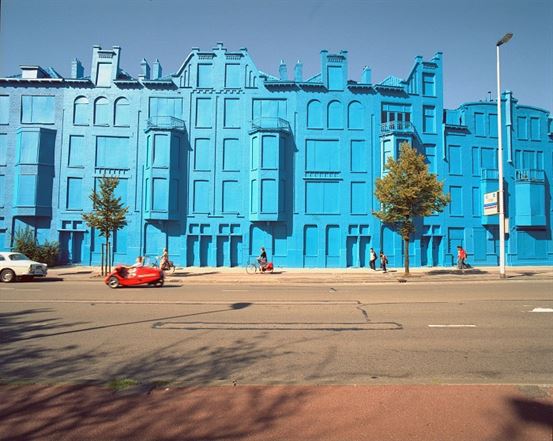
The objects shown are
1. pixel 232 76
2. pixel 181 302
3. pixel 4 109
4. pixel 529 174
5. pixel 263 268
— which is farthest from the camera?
pixel 529 174

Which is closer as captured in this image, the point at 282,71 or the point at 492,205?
the point at 492,205

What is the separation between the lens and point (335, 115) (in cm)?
2805

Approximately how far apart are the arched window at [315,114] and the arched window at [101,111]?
49.0 ft

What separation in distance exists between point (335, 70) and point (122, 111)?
16238 mm

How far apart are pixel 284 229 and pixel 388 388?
22526 millimetres

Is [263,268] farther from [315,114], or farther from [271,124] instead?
[315,114]

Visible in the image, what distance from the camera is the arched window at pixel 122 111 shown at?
27.8 m

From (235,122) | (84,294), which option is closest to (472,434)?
(84,294)

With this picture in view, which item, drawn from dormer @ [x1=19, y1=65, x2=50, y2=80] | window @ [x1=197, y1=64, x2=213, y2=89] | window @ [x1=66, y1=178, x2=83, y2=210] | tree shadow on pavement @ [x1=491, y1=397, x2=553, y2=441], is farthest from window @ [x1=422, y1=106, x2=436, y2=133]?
dormer @ [x1=19, y1=65, x2=50, y2=80]

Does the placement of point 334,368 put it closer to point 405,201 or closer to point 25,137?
point 405,201

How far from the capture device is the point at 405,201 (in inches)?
792

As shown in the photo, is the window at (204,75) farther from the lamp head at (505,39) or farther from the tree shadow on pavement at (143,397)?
the tree shadow on pavement at (143,397)

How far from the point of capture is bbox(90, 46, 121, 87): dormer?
27875 millimetres

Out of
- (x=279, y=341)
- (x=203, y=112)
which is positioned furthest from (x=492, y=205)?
(x=203, y=112)
